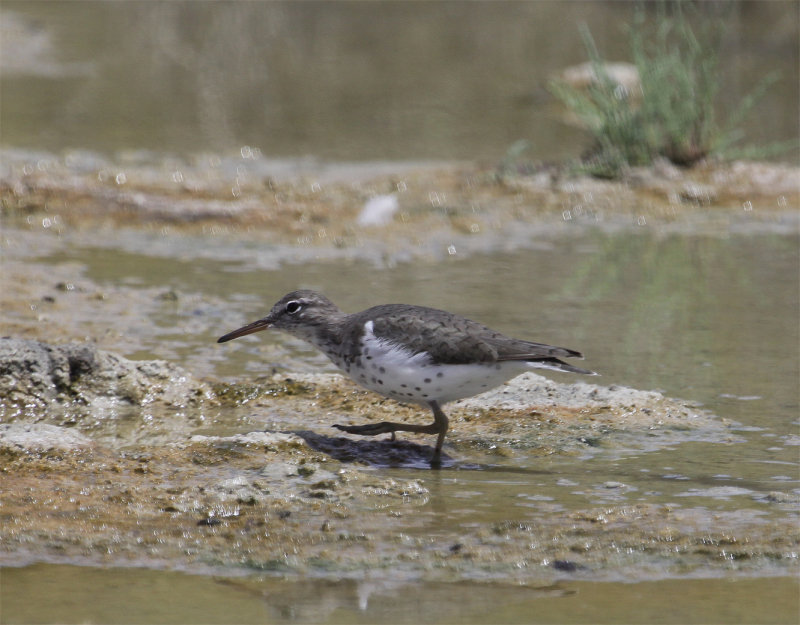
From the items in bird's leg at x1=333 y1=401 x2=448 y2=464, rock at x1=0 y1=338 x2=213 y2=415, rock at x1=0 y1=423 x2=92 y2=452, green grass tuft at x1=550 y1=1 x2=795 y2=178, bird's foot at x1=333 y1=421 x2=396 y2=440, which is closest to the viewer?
rock at x1=0 y1=423 x2=92 y2=452

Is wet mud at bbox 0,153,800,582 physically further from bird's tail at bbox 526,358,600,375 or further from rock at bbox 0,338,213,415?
bird's tail at bbox 526,358,600,375

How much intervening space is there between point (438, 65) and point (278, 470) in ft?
62.3

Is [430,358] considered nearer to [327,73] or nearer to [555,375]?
[555,375]

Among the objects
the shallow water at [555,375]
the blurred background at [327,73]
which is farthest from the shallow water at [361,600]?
the blurred background at [327,73]

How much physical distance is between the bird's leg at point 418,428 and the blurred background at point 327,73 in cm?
1018

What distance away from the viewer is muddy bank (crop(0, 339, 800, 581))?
16.7ft

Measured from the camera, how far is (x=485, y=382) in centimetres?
646

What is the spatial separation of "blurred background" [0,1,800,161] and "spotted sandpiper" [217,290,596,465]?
10.1 meters

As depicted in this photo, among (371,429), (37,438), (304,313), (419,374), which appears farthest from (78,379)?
(419,374)

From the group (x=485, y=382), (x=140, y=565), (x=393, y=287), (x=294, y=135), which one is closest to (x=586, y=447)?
(x=485, y=382)

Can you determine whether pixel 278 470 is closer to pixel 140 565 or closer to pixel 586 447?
pixel 140 565

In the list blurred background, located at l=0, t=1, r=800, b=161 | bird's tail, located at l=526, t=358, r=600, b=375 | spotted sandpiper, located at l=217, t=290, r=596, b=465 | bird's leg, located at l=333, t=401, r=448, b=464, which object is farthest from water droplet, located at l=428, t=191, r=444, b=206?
bird's tail, located at l=526, t=358, r=600, b=375

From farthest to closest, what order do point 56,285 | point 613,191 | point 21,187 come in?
point 613,191
point 21,187
point 56,285

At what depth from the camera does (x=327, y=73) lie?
22875 millimetres
